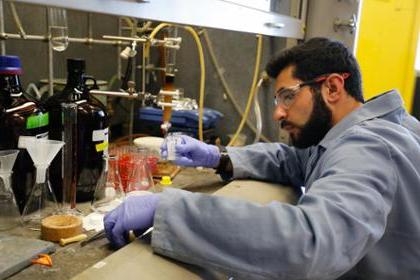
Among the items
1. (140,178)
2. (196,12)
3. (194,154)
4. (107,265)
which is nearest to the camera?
(107,265)

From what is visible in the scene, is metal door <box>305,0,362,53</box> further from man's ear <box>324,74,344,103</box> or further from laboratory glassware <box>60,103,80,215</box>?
laboratory glassware <box>60,103,80,215</box>

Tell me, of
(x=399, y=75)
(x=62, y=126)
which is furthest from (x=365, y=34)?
(x=62, y=126)

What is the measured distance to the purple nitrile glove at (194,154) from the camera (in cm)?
139

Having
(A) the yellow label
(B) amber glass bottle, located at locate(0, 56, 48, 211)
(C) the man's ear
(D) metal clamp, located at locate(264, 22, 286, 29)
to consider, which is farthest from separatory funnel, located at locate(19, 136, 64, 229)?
(D) metal clamp, located at locate(264, 22, 286, 29)

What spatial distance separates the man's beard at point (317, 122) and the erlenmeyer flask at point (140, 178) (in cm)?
49

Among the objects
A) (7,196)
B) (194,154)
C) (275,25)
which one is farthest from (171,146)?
(275,25)

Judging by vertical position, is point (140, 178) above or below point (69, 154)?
below

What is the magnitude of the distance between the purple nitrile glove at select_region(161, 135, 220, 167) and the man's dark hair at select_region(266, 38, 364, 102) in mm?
386

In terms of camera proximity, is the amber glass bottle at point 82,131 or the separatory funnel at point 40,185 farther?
the amber glass bottle at point 82,131

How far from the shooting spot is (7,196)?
0.99 metres

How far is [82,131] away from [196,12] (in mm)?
449

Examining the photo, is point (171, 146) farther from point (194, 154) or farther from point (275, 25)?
point (275, 25)

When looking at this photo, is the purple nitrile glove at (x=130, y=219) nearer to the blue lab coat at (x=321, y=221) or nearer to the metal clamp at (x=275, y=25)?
the blue lab coat at (x=321, y=221)

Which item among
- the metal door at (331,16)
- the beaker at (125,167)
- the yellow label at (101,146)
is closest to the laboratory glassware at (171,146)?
the beaker at (125,167)
